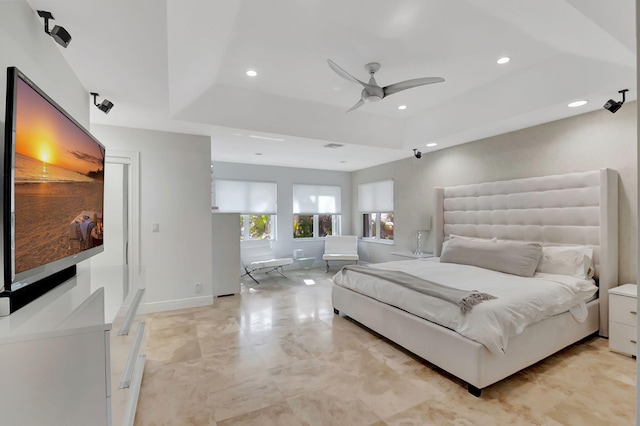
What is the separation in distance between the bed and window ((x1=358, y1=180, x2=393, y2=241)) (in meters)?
1.80

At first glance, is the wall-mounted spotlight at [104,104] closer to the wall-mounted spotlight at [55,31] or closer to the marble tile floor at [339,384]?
the wall-mounted spotlight at [55,31]

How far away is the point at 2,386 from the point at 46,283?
825mm

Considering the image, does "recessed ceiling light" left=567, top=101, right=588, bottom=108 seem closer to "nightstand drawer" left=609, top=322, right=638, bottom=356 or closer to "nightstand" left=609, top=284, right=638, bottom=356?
"nightstand" left=609, top=284, right=638, bottom=356

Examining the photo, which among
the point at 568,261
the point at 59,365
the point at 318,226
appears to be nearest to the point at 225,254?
the point at 318,226

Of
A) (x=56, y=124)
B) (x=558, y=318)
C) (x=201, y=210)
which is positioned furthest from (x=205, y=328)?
(x=558, y=318)

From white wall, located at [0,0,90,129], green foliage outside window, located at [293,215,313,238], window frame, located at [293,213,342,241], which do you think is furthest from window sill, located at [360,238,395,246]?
white wall, located at [0,0,90,129]

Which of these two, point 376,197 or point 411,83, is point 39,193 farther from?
point 376,197

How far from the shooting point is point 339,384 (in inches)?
90.9

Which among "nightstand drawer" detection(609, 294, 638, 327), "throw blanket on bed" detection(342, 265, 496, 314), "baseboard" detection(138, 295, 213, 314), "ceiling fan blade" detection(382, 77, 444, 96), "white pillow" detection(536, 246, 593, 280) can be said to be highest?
"ceiling fan blade" detection(382, 77, 444, 96)

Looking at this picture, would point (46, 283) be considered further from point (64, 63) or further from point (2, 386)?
point (64, 63)

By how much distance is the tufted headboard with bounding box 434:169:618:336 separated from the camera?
3086 mm

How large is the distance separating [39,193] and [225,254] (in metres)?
3.41

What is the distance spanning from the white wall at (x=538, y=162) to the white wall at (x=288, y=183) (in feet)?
5.53

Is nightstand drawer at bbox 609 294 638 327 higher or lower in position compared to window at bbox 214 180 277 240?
lower
